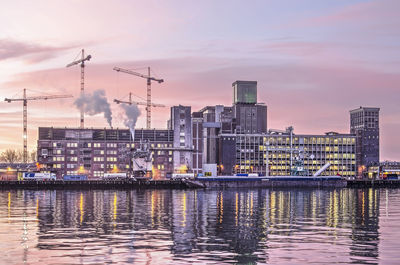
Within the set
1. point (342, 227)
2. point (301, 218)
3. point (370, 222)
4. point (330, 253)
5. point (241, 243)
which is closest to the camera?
point (330, 253)

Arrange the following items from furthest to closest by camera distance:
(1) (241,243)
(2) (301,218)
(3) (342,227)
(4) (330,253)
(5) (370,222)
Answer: (2) (301,218) → (5) (370,222) → (3) (342,227) → (1) (241,243) → (4) (330,253)

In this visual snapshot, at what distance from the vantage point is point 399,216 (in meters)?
86.3

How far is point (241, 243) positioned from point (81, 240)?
51.0ft

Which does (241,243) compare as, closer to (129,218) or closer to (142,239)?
(142,239)

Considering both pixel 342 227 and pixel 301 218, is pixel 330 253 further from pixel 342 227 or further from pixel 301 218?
pixel 301 218

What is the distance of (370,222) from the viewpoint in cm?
7694

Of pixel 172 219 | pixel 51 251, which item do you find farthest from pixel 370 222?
pixel 51 251

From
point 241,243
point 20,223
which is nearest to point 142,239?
point 241,243

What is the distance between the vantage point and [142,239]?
57.5m

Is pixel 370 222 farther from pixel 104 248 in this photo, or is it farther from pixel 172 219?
pixel 104 248

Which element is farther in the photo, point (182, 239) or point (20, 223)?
point (20, 223)

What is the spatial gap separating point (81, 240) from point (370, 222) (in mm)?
39668

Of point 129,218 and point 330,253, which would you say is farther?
point 129,218

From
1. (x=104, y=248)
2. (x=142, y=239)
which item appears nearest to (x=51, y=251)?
(x=104, y=248)
